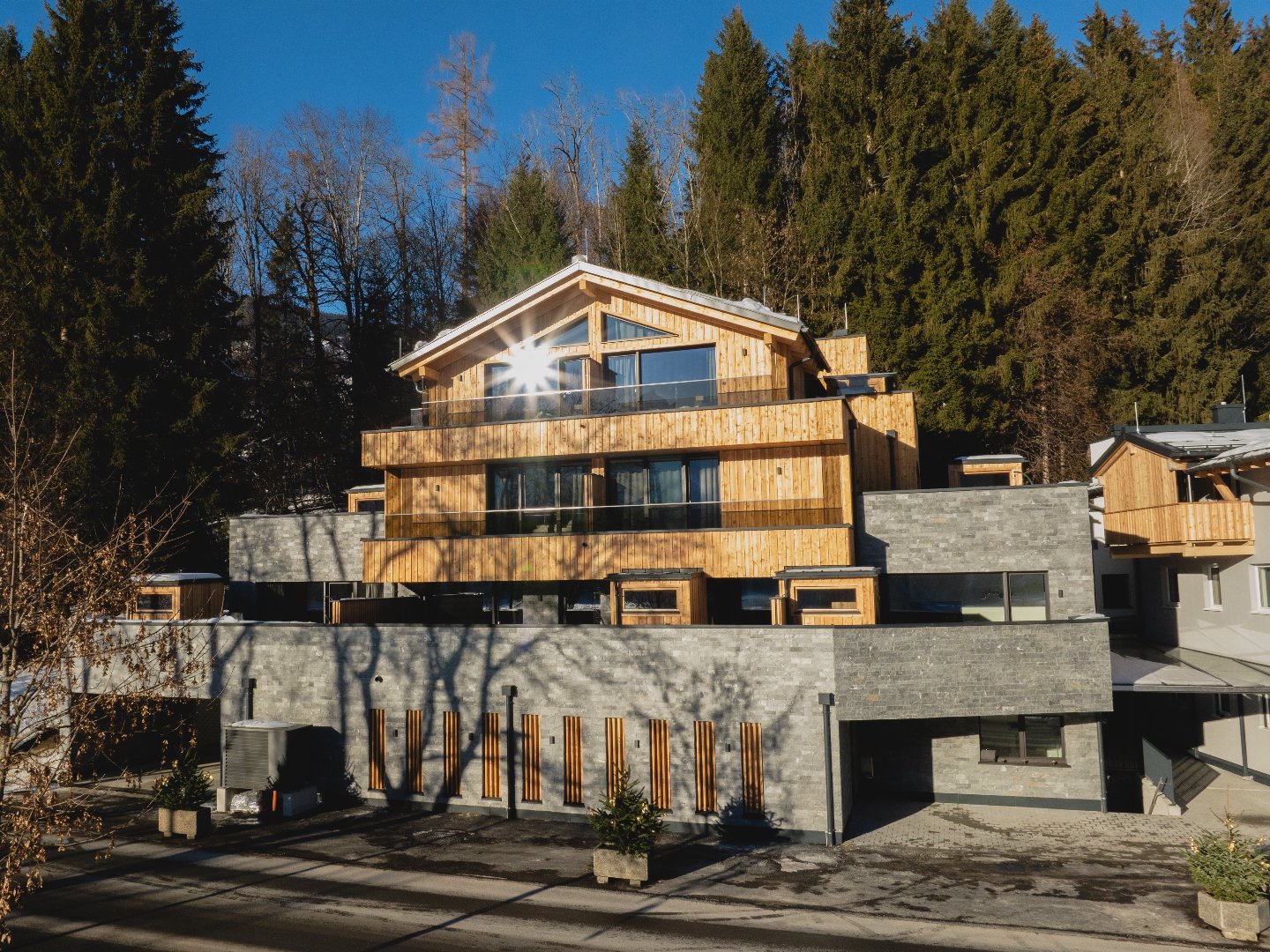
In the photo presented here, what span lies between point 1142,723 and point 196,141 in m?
40.9

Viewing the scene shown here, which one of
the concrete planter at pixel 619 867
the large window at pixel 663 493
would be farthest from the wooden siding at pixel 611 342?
the concrete planter at pixel 619 867

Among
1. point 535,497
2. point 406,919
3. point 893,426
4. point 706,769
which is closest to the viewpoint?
point 406,919

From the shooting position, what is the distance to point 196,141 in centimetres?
3403

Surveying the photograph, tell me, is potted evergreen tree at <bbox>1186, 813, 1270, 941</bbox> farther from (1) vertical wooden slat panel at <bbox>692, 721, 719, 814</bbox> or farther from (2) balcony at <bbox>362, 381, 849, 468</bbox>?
(2) balcony at <bbox>362, 381, 849, 468</bbox>

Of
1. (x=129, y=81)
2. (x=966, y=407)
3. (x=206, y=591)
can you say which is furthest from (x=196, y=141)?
(x=966, y=407)

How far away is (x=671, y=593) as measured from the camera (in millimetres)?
20062

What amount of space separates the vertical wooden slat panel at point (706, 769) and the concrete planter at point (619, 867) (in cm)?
329

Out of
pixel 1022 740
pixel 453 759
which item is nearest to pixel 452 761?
pixel 453 759

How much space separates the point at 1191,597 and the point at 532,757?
66.5 feet

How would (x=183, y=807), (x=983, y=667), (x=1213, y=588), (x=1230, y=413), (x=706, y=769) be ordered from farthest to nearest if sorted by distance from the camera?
1. (x=1230, y=413)
2. (x=1213, y=588)
3. (x=706, y=769)
4. (x=183, y=807)
5. (x=983, y=667)

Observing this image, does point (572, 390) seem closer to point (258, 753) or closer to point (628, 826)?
point (258, 753)

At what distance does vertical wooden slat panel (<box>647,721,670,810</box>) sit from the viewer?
58.0 feet

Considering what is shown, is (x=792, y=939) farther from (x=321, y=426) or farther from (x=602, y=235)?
(x=602, y=235)

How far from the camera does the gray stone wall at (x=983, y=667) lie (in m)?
17.0
